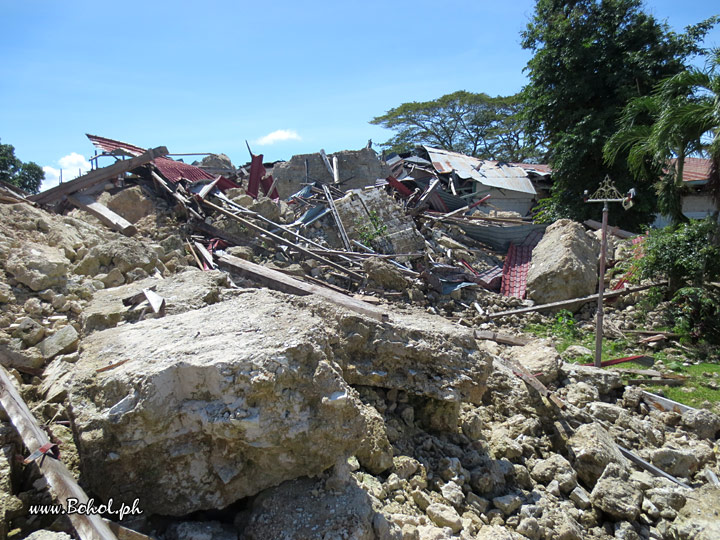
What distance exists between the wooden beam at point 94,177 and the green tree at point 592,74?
1191cm

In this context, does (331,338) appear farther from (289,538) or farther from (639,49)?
(639,49)

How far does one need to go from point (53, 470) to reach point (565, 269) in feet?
32.1

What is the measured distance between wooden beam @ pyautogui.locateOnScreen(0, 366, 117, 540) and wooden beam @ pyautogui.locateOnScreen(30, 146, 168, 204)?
7209 millimetres

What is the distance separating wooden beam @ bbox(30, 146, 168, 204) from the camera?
8.77m

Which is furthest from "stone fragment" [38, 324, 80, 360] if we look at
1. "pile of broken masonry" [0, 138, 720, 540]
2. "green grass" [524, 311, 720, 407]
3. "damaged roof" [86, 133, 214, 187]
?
"damaged roof" [86, 133, 214, 187]

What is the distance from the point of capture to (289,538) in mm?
2320

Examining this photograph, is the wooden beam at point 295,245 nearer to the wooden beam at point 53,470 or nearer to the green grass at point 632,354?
the green grass at point 632,354

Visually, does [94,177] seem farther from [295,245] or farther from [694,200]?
[694,200]

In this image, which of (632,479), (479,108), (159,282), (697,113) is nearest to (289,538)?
(159,282)

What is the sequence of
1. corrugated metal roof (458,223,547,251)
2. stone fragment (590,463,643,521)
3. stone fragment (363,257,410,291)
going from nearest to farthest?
stone fragment (590,463,643,521) < stone fragment (363,257,410,291) < corrugated metal roof (458,223,547,251)

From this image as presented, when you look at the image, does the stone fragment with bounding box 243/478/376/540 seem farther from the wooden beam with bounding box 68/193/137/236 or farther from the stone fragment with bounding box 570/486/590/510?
the wooden beam with bounding box 68/193/137/236

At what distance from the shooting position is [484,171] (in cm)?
1998

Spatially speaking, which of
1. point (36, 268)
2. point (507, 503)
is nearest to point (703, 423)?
point (507, 503)

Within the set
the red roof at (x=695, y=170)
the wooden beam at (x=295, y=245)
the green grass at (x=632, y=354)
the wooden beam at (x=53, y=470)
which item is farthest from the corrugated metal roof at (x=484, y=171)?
the wooden beam at (x=53, y=470)
